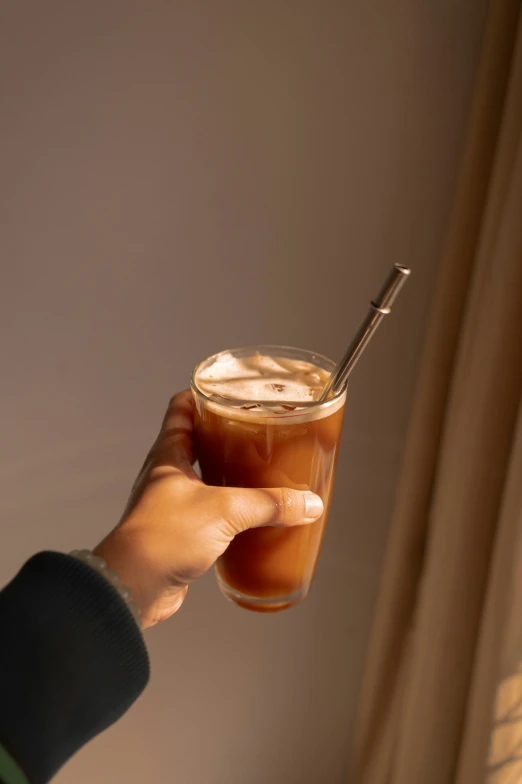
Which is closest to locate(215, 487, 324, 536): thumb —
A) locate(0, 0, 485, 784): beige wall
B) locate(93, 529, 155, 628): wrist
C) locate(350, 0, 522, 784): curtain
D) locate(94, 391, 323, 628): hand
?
locate(94, 391, 323, 628): hand

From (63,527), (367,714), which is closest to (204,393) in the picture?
(63,527)

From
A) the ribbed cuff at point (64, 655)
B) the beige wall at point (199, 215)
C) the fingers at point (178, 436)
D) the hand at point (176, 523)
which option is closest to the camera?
the ribbed cuff at point (64, 655)

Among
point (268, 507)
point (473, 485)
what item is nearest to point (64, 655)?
point (268, 507)

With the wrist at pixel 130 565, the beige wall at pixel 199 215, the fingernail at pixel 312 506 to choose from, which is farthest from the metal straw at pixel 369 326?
the beige wall at pixel 199 215

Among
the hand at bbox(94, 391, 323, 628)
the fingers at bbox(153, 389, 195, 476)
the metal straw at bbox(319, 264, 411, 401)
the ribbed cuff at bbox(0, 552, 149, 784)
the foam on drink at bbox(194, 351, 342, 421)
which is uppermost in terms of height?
the metal straw at bbox(319, 264, 411, 401)

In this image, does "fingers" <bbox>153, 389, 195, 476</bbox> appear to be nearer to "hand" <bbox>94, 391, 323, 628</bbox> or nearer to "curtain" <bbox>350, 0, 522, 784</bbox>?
"hand" <bbox>94, 391, 323, 628</bbox>

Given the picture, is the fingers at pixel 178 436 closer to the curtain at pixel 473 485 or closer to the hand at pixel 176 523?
the hand at pixel 176 523
